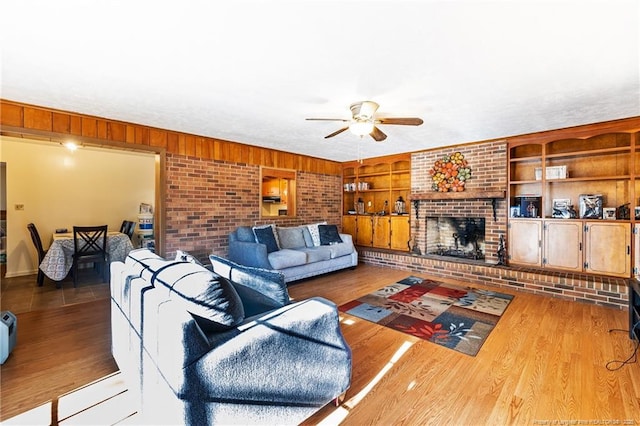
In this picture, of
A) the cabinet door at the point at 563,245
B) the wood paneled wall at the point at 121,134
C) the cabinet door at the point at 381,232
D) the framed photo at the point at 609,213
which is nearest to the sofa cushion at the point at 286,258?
the wood paneled wall at the point at 121,134

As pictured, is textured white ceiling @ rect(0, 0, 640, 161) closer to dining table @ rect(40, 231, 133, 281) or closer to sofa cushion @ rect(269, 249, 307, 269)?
sofa cushion @ rect(269, 249, 307, 269)

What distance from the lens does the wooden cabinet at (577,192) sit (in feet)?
12.0

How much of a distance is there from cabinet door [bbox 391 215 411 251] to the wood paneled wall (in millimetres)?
2551

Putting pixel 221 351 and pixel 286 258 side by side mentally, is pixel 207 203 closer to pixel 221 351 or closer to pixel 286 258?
pixel 286 258

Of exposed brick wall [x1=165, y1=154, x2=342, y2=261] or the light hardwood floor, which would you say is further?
exposed brick wall [x1=165, y1=154, x2=342, y2=261]

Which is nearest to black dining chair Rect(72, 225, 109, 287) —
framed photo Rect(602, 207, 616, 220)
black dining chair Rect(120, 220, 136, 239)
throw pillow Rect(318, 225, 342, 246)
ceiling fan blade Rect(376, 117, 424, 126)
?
black dining chair Rect(120, 220, 136, 239)

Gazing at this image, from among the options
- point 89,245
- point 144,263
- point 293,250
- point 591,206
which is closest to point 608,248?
point 591,206

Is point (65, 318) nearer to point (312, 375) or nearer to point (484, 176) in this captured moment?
point (312, 375)

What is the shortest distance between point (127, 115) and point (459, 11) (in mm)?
3640

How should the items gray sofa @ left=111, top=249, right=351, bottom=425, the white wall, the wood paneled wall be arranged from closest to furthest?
1. gray sofa @ left=111, top=249, right=351, bottom=425
2. the wood paneled wall
3. the white wall

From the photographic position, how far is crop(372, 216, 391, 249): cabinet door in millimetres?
6082

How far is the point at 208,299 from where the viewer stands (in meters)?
1.40

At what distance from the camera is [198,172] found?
4422 mm

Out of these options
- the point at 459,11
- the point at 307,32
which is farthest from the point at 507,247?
the point at 307,32
